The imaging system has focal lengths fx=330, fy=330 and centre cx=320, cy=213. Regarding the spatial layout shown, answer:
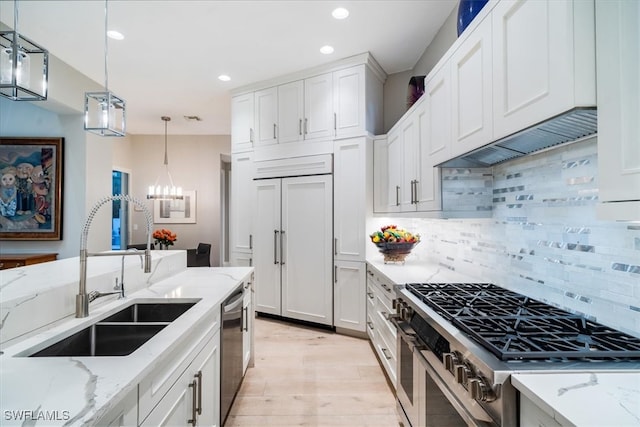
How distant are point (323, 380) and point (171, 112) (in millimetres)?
5225

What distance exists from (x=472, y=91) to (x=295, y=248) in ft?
9.34

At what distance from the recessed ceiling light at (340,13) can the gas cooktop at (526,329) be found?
2484 millimetres

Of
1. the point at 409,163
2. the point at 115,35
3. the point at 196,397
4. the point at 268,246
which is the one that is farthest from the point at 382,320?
the point at 115,35

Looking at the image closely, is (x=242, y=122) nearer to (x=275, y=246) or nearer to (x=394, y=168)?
(x=275, y=246)

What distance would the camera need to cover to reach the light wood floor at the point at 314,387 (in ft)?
7.36

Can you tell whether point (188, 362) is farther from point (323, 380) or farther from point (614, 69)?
point (614, 69)

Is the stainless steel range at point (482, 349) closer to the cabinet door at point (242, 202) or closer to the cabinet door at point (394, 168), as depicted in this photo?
the cabinet door at point (394, 168)

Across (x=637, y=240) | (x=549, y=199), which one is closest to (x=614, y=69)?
(x=637, y=240)

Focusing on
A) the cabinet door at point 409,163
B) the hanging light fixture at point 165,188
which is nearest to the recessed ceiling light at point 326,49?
the cabinet door at point 409,163

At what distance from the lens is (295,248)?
4086 millimetres

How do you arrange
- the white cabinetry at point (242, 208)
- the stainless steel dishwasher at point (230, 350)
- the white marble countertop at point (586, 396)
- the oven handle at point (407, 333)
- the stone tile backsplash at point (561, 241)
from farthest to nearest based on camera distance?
the white cabinetry at point (242, 208) → the stainless steel dishwasher at point (230, 350) → the oven handle at point (407, 333) → the stone tile backsplash at point (561, 241) → the white marble countertop at point (586, 396)

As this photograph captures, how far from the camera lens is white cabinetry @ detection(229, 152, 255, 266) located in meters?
4.47

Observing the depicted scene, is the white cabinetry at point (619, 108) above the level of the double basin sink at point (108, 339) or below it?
above

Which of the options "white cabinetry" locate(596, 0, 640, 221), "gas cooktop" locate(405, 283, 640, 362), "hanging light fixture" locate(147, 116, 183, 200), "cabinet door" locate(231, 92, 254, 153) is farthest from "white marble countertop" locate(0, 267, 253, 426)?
"hanging light fixture" locate(147, 116, 183, 200)
